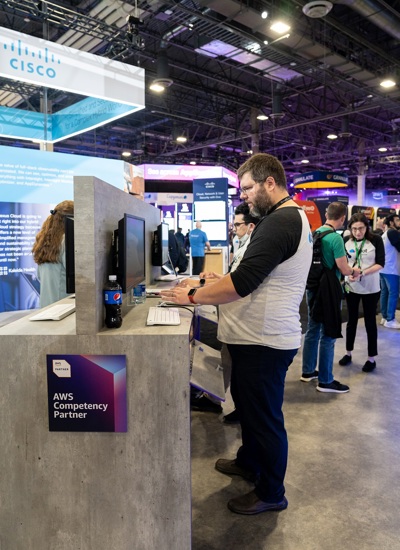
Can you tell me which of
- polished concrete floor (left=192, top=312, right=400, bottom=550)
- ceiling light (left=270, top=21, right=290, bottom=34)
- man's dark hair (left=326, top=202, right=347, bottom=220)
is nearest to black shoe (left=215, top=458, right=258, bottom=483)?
polished concrete floor (left=192, top=312, right=400, bottom=550)

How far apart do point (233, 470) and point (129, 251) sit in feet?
4.60

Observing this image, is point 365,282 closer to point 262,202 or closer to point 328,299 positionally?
point 328,299

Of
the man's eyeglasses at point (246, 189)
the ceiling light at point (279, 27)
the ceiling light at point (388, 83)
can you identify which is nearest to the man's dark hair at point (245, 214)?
the man's eyeglasses at point (246, 189)

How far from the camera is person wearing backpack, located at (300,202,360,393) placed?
10.9ft

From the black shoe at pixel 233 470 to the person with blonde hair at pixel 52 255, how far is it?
145 cm

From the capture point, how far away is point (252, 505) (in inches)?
78.1

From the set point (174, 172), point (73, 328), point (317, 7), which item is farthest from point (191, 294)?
point (174, 172)

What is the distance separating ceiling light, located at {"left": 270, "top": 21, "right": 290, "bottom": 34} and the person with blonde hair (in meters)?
4.98

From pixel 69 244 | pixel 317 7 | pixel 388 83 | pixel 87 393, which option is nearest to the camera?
pixel 87 393

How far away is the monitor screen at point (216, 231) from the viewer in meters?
10.1

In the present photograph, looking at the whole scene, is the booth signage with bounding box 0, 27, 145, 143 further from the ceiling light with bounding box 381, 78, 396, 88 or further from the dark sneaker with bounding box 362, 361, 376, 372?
the ceiling light with bounding box 381, 78, 396, 88

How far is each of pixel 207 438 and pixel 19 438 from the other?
1.47m

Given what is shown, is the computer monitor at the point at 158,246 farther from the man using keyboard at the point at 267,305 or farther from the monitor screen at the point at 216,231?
Answer: the monitor screen at the point at 216,231

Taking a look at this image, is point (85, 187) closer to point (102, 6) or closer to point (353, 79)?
point (102, 6)
